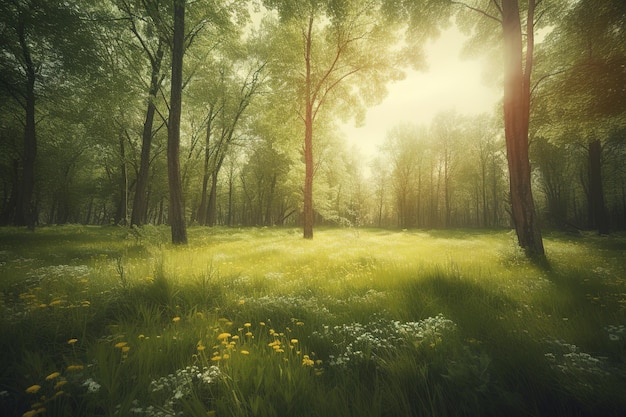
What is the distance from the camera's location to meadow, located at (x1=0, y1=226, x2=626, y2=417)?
1773 millimetres

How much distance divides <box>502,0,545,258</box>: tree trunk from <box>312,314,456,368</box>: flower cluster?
296 inches

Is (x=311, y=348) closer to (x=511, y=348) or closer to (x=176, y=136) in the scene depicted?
(x=511, y=348)

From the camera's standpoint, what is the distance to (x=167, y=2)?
10812mm

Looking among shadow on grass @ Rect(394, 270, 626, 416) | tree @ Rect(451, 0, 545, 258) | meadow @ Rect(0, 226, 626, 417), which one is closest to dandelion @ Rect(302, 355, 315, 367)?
meadow @ Rect(0, 226, 626, 417)

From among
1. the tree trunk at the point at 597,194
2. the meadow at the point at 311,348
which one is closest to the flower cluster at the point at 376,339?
the meadow at the point at 311,348

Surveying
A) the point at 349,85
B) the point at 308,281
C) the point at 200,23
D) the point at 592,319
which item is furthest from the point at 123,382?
the point at 349,85

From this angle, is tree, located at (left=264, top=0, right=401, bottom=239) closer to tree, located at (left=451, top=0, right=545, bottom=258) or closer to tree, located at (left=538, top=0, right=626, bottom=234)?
tree, located at (left=451, top=0, right=545, bottom=258)

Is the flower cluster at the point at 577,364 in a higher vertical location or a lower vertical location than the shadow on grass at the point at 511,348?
higher

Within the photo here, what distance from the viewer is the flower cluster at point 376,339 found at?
2434mm

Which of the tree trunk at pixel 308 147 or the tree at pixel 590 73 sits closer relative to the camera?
the tree at pixel 590 73

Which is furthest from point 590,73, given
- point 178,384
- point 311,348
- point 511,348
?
point 178,384

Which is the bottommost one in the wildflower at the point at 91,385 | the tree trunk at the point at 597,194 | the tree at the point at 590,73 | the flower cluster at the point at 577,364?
the wildflower at the point at 91,385

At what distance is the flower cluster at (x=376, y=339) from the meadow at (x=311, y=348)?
0.8 inches

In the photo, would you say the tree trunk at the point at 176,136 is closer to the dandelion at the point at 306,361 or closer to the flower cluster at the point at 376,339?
the flower cluster at the point at 376,339
